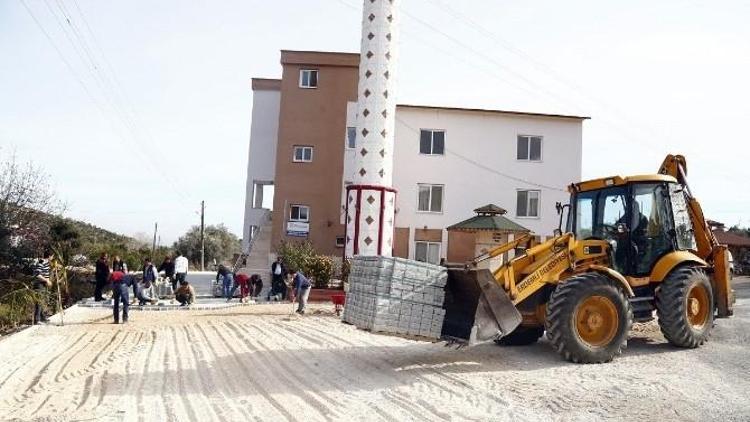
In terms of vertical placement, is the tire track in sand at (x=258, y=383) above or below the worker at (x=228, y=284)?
below

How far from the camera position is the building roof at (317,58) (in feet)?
105

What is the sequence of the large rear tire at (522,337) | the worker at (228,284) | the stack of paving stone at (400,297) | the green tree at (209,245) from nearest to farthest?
1. the stack of paving stone at (400,297)
2. the large rear tire at (522,337)
3. the worker at (228,284)
4. the green tree at (209,245)

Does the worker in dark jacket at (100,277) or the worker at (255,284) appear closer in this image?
the worker in dark jacket at (100,277)

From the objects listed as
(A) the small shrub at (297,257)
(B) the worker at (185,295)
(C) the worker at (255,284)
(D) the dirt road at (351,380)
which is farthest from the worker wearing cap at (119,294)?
(C) the worker at (255,284)

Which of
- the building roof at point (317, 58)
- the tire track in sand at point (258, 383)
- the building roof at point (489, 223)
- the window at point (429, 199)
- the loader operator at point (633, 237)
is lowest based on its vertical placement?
the tire track in sand at point (258, 383)

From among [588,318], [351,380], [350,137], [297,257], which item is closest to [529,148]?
[350,137]

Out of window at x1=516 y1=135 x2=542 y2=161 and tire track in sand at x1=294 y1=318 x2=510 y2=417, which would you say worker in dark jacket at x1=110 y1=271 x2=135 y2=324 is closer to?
tire track in sand at x1=294 y1=318 x2=510 y2=417

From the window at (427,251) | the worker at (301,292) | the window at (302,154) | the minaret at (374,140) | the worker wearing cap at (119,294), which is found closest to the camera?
the worker wearing cap at (119,294)

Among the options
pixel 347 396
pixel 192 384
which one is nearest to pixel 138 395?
pixel 192 384

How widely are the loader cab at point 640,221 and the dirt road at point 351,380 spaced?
5.37 ft

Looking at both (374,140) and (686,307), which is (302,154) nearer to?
(374,140)

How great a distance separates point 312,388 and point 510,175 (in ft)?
82.7

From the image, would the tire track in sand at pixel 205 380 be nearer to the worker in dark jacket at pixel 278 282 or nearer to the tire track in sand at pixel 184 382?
the tire track in sand at pixel 184 382

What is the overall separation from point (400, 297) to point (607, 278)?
3574 mm
